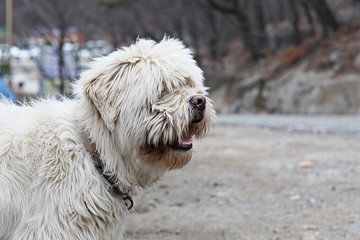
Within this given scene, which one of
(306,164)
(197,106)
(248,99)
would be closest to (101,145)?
(197,106)

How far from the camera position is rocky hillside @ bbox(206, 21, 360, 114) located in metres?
24.5

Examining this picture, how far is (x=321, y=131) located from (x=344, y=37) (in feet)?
35.0

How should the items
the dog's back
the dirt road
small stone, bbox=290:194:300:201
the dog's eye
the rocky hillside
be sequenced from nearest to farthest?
the dog's back < the dog's eye < the dirt road < small stone, bbox=290:194:300:201 < the rocky hillside

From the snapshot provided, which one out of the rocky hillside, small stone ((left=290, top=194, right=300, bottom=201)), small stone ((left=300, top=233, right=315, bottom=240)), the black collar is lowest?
the rocky hillside

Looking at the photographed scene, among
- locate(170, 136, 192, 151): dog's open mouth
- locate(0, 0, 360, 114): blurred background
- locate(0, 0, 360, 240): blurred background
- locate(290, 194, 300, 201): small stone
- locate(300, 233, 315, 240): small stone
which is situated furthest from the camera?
locate(0, 0, 360, 114): blurred background

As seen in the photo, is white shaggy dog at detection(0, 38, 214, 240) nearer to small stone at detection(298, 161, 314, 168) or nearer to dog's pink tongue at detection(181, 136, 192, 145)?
dog's pink tongue at detection(181, 136, 192, 145)

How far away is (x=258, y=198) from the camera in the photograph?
29.5 feet

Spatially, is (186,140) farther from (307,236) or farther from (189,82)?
(307,236)

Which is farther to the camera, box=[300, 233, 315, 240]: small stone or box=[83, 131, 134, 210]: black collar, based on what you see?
box=[300, 233, 315, 240]: small stone

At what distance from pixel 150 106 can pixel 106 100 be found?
0.25m

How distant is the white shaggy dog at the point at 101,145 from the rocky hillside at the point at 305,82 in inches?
774

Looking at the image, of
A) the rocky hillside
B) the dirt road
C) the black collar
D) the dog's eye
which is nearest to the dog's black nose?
→ the dog's eye

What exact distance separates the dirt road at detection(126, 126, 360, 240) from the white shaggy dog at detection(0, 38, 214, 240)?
50.6 inches

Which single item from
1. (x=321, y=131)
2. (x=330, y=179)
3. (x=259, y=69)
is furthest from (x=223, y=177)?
(x=259, y=69)
